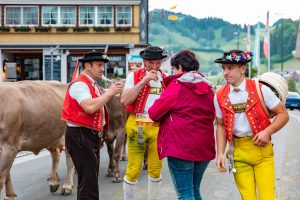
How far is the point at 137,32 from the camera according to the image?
45.7m

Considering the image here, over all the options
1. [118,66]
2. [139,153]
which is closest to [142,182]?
[139,153]

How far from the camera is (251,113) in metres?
4.85

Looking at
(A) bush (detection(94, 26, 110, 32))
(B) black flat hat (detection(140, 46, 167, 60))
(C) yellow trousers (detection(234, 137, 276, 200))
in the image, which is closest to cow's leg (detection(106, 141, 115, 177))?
(B) black flat hat (detection(140, 46, 167, 60))

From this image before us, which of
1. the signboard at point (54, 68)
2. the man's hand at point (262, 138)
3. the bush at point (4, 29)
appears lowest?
the signboard at point (54, 68)

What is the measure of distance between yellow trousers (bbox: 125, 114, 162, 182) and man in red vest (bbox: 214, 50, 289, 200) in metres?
1.32

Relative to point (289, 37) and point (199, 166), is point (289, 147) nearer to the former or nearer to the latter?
point (199, 166)

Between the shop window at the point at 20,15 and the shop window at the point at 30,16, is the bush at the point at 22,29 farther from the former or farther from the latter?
the shop window at the point at 20,15

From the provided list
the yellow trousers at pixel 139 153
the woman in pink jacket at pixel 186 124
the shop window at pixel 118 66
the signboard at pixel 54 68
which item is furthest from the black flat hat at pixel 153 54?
the signboard at pixel 54 68

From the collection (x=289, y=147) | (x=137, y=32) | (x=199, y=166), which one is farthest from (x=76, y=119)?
(x=137, y=32)

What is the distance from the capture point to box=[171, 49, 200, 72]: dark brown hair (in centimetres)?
506

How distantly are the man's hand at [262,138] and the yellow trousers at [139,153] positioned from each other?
5.37 feet

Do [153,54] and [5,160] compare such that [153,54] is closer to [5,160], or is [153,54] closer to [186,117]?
[186,117]

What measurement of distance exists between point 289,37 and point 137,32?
159 meters

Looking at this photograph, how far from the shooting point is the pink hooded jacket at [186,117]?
16.0ft
